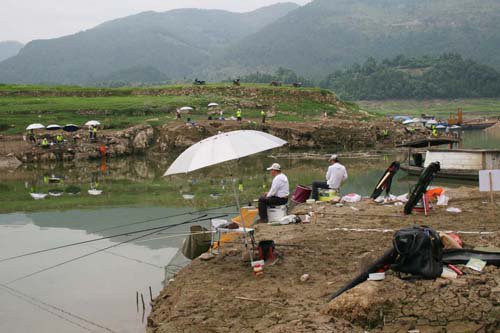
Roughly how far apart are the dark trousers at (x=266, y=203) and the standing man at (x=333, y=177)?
3450 mm

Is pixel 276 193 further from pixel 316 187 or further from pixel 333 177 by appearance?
pixel 316 187

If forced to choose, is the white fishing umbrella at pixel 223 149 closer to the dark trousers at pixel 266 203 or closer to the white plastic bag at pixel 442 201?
the dark trousers at pixel 266 203

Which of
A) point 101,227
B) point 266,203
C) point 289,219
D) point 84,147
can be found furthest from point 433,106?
point 266,203

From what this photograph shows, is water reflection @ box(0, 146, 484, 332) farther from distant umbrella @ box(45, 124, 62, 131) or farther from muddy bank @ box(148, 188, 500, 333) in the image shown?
distant umbrella @ box(45, 124, 62, 131)

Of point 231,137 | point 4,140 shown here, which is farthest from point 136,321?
point 4,140

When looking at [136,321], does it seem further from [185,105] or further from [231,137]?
[185,105]

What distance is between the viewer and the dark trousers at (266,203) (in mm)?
11055

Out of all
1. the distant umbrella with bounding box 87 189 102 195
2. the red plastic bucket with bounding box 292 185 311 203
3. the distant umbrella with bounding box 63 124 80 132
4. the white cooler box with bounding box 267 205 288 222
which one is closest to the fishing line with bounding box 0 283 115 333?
the white cooler box with bounding box 267 205 288 222

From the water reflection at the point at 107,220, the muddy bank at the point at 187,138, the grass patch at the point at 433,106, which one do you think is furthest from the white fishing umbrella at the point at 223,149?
the grass patch at the point at 433,106

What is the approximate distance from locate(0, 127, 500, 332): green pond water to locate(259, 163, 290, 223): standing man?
2.04 metres

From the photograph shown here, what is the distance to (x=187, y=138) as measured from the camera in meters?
39.7

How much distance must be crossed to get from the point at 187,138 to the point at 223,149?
31.9 meters

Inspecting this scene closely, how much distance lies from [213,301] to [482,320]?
3.49 meters

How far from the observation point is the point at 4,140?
37.4m
